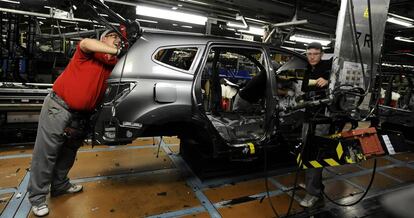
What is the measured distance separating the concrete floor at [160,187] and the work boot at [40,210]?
7 centimetres

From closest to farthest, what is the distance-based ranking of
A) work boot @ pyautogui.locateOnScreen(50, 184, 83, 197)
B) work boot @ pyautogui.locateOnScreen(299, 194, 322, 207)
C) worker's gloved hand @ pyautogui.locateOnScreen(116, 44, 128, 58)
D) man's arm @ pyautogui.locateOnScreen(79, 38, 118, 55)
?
1. man's arm @ pyautogui.locateOnScreen(79, 38, 118, 55)
2. worker's gloved hand @ pyautogui.locateOnScreen(116, 44, 128, 58)
3. work boot @ pyautogui.locateOnScreen(50, 184, 83, 197)
4. work boot @ pyautogui.locateOnScreen(299, 194, 322, 207)

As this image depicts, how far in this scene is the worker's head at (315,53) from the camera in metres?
2.88

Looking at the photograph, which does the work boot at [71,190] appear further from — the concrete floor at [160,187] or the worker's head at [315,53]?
the worker's head at [315,53]

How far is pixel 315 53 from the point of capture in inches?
114

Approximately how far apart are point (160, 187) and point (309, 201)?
5.44 ft

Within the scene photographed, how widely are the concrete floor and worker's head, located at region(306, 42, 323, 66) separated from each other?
5.15 feet

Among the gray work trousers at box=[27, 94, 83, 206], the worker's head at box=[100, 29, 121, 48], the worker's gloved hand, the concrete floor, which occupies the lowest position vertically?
the concrete floor

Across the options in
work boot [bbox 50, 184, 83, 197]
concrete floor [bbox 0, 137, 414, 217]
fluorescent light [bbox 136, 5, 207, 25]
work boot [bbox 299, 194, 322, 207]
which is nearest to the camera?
concrete floor [bbox 0, 137, 414, 217]

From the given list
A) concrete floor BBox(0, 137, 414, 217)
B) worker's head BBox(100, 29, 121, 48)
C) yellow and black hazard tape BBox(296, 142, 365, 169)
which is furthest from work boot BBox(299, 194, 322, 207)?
worker's head BBox(100, 29, 121, 48)

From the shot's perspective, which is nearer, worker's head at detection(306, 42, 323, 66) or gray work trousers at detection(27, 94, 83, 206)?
gray work trousers at detection(27, 94, 83, 206)

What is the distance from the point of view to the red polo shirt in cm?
231

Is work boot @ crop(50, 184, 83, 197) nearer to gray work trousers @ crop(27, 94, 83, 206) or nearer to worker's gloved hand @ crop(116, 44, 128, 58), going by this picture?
gray work trousers @ crop(27, 94, 83, 206)

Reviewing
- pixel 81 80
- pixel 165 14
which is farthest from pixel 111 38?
pixel 165 14

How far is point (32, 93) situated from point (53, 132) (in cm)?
205
